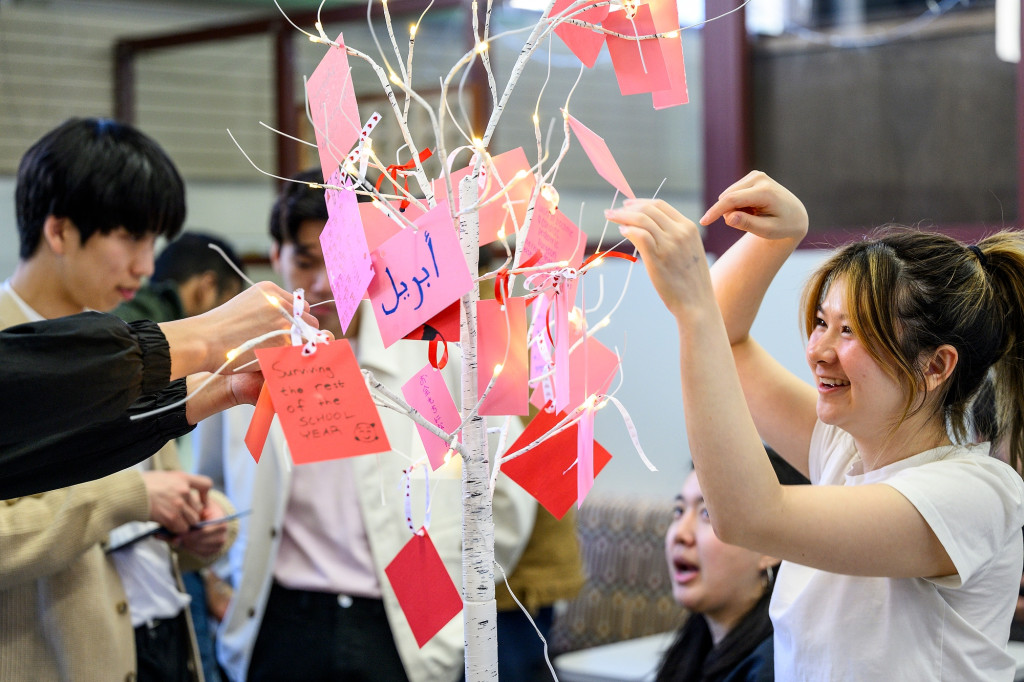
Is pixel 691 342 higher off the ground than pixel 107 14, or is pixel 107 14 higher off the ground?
pixel 107 14

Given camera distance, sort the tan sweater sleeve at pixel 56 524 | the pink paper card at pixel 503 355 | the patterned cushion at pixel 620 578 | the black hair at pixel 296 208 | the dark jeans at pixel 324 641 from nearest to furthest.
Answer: the pink paper card at pixel 503 355
the tan sweater sleeve at pixel 56 524
the dark jeans at pixel 324 641
the black hair at pixel 296 208
the patterned cushion at pixel 620 578

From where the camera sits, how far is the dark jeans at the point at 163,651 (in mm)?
1563

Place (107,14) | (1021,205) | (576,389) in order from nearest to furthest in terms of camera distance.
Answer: (576,389), (1021,205), (107,14)

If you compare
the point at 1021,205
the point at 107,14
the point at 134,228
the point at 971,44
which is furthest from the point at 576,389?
the point at 107,14

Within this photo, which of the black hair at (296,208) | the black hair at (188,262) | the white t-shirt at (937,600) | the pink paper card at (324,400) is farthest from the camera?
the black hair at (188,262)

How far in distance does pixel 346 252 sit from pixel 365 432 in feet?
0.60

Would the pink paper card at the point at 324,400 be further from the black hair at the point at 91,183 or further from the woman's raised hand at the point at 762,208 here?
the black hair at the point at 91,183

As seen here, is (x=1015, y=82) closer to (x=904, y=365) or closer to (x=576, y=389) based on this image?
(x=904, y=365)

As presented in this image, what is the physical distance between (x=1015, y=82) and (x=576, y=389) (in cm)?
199

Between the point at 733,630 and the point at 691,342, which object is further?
the point at 733,630

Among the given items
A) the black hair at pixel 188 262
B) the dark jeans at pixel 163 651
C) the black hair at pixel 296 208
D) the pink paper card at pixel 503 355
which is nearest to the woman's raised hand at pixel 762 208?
the pink paper card at pixel 503 355

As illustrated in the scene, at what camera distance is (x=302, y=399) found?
2.81ft

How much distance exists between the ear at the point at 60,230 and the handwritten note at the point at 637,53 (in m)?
0.91

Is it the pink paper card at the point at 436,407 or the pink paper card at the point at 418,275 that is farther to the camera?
the pink paper card at the point at 436,407
